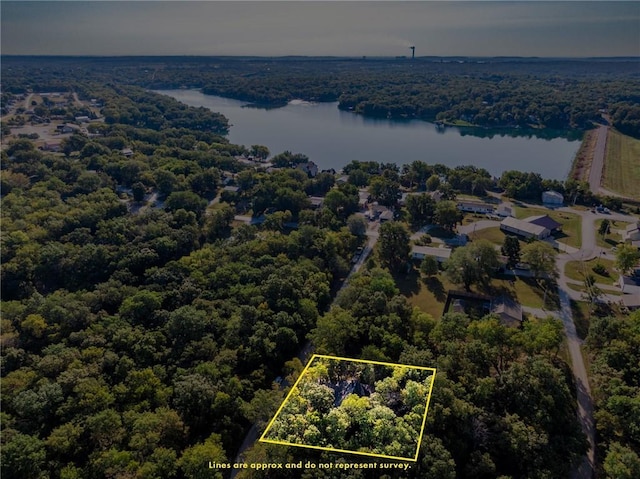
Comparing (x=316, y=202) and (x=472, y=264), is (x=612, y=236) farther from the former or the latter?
(x=316, y=202)

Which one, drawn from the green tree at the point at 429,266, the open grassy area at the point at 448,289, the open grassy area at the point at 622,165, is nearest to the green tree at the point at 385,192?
the open grassy area at the point at 448,289

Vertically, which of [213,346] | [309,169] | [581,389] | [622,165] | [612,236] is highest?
[622,165]

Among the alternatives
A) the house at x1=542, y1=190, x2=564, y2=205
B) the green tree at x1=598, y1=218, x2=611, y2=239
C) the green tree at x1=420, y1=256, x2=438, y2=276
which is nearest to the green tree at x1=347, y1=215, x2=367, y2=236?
the green tree at x1=420, y1=256, x2=438, y2=276

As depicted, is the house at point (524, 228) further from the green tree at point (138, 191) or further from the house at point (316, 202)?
the green tree at point (138, 191)

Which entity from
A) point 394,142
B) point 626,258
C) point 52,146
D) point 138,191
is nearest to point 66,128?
point 52,146

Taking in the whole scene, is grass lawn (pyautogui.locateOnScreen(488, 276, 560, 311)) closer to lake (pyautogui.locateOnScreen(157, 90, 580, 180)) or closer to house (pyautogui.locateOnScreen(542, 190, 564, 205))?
house (pyautogui.locateOnScreen(542, 190, 564, 205))

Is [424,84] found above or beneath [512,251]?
above
